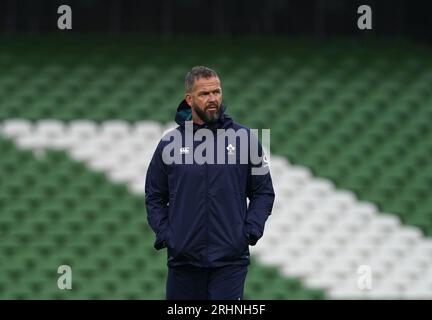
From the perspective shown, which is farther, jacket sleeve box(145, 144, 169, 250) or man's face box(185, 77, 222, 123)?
jacket sleeve box(145, 144, 169, 250)

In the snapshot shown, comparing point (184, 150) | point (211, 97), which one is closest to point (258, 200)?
point (184, 150)

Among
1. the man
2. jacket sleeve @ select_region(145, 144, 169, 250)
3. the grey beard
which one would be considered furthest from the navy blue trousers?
the grey beard

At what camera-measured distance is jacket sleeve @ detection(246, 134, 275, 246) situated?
13.9ft

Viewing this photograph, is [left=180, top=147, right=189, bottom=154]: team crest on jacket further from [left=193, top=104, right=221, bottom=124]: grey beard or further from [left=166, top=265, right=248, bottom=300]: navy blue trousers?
[left=166, top=265, right=248, bottom=300]: navy blue trousers

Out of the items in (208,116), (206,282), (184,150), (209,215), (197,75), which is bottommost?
(206,282)

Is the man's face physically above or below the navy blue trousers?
above

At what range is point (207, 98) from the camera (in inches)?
163

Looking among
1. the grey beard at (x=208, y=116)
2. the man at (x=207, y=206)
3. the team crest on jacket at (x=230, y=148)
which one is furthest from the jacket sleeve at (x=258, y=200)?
the grey beard at (x=208, y=116)

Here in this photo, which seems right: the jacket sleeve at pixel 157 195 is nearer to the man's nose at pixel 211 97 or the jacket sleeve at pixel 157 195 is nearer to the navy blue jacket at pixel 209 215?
the navy blue jacket at pixel 209 215

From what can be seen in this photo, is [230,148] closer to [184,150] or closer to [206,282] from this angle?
[184,150]

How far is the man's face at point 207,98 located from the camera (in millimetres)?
4129

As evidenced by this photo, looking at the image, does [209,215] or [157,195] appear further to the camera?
[157,195]

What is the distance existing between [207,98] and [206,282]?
2.50ft

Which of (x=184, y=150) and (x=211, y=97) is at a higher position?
(x=211, y=97)
